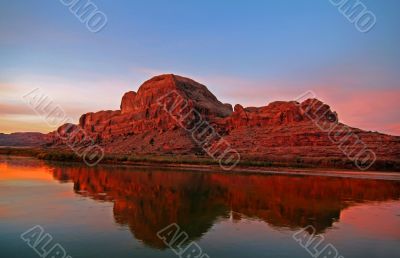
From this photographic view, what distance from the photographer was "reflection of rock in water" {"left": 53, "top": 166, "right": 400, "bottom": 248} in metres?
18.5

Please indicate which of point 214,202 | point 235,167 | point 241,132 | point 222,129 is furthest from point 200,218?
point 222,129

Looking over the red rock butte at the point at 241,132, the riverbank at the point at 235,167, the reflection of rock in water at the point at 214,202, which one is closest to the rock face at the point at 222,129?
the red rock butte at the point at 241,132

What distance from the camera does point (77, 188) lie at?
30.7m

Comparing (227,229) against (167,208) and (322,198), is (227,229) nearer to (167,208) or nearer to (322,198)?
(167,208)

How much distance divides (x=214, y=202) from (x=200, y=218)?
5.73m

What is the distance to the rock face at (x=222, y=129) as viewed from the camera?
232 ft

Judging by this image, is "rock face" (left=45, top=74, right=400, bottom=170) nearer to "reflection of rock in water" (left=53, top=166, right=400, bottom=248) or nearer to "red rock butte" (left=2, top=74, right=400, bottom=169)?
"red rock butte" (left=2, top=74, right=400, bottom=169)

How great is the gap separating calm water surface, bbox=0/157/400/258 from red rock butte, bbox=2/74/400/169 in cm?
3836

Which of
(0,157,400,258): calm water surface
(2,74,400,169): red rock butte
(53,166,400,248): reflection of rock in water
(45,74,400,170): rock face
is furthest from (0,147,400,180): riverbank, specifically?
(0,157,400,258): calm water surface

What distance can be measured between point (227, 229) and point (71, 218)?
7201mm

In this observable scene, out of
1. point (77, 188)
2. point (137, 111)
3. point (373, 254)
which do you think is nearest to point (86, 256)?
point (373, 254)

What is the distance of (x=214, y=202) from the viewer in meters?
25.3

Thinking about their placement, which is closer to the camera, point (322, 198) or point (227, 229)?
point (227, 229)

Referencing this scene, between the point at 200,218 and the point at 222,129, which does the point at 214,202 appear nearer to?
the point at 200,218
